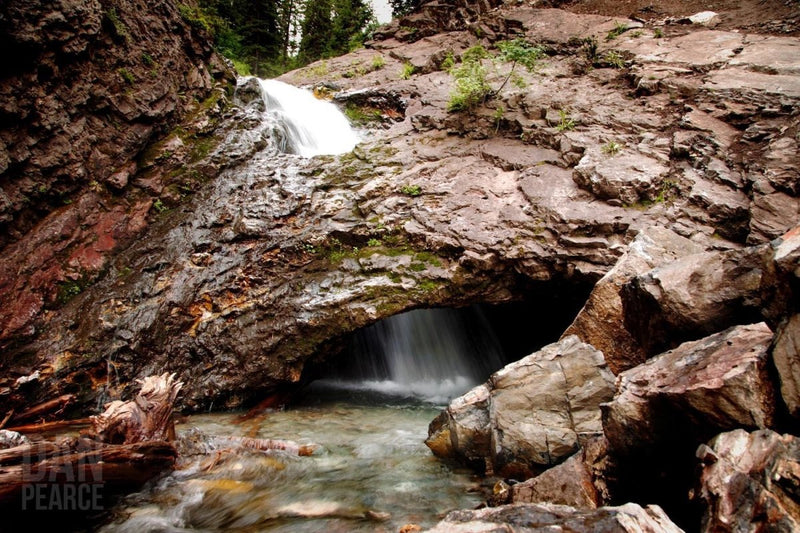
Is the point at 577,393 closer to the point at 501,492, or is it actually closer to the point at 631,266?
the point at 501,492

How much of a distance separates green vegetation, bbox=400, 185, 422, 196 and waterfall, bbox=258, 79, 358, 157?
3.41m

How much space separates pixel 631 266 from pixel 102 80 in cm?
1037

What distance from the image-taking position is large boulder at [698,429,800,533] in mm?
1894

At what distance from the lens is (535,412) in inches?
176

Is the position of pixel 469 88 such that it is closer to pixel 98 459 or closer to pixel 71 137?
pixel 71 137

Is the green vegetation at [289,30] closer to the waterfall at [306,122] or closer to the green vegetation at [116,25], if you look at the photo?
the waterfall at [306,122]

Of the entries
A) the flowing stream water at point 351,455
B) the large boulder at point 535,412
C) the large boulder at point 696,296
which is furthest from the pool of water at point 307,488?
the large boulder at point 696,296

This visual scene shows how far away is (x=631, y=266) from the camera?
5.37 m

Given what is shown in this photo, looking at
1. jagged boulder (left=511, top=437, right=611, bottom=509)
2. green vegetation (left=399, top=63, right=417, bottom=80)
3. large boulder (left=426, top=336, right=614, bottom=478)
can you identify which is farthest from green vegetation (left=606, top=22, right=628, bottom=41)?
jagged boulder (left=511, top=437, right=611, bottom=509)

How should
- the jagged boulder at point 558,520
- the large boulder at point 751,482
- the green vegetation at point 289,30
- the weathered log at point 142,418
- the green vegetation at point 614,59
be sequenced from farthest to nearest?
the green vegetation at point 289,30 → the green vegetation at point 614,59 → the weathered log at point 142,418 → the jagged boulder at point 558,520 → the large boulder at point 751,482

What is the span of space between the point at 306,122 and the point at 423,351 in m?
8.10

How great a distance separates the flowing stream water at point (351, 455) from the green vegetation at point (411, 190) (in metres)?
3.70

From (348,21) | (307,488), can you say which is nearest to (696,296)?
(307,488)

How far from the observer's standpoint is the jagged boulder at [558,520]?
2.09 metres
